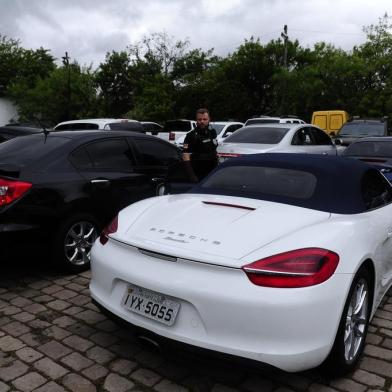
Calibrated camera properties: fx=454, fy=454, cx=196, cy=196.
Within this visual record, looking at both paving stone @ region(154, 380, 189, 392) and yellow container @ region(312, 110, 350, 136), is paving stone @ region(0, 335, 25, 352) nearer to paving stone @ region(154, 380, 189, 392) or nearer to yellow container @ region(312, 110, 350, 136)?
paving stone @ region(154, 380, 189, 392)

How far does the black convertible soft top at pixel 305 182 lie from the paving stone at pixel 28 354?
166cm

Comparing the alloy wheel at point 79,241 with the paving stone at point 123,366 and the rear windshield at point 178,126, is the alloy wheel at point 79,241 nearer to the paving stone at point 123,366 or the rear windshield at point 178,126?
the paving stone at point 123,366

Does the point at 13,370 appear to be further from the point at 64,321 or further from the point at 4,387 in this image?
the point at 64,321

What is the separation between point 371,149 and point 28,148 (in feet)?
A: 19.6

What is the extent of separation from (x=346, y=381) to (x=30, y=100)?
3454cm

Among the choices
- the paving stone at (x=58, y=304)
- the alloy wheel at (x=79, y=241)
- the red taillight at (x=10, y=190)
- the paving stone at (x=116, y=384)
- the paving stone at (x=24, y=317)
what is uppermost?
the red taillight at (x=10, y=190)

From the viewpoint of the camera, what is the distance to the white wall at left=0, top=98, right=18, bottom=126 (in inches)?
1512

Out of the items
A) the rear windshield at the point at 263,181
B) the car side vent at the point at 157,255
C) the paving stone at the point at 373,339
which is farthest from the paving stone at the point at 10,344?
the paving stone at the point at 373,339

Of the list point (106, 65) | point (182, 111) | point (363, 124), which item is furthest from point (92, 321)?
point (106, 65)

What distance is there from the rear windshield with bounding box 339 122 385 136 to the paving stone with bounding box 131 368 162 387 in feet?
45.0

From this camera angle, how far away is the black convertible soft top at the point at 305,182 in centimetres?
310

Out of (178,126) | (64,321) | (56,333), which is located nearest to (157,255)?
(56,333)

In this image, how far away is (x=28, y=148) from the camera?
4773mm

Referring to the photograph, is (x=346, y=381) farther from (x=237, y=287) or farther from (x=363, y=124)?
(x=363, y=124)
